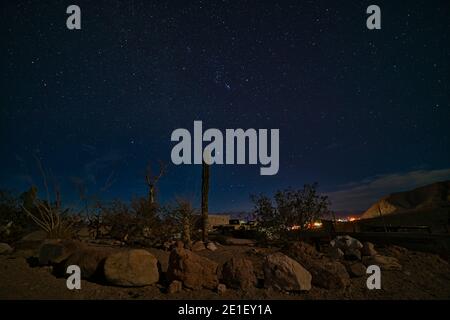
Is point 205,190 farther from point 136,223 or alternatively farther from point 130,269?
point 130,269

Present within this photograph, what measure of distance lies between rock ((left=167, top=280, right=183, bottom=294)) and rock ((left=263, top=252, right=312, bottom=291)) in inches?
59.7

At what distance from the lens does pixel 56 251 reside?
5.80m

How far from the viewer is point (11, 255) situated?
252 inches

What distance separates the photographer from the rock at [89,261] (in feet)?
17.2

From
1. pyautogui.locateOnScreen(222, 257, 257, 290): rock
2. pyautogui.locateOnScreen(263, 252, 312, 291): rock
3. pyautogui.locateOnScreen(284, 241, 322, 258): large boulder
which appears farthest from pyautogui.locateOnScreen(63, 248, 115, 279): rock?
pyautogui.locateOnScreen(284, 241, 322, 258): large boulder

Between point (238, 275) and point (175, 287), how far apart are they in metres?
1.12

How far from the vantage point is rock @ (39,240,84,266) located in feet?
18.8

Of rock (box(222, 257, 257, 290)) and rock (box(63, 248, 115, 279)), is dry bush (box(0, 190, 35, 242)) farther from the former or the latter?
rock (box(222, 257, 257, 290))

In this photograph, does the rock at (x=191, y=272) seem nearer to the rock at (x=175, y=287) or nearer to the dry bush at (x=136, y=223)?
the rock at (x=175, y=287)

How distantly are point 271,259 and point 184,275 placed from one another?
1.63 metres

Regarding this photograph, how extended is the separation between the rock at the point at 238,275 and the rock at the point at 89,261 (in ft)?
7.37

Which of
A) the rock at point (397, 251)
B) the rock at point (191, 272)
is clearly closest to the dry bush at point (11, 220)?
the rock at point (191, 272)
